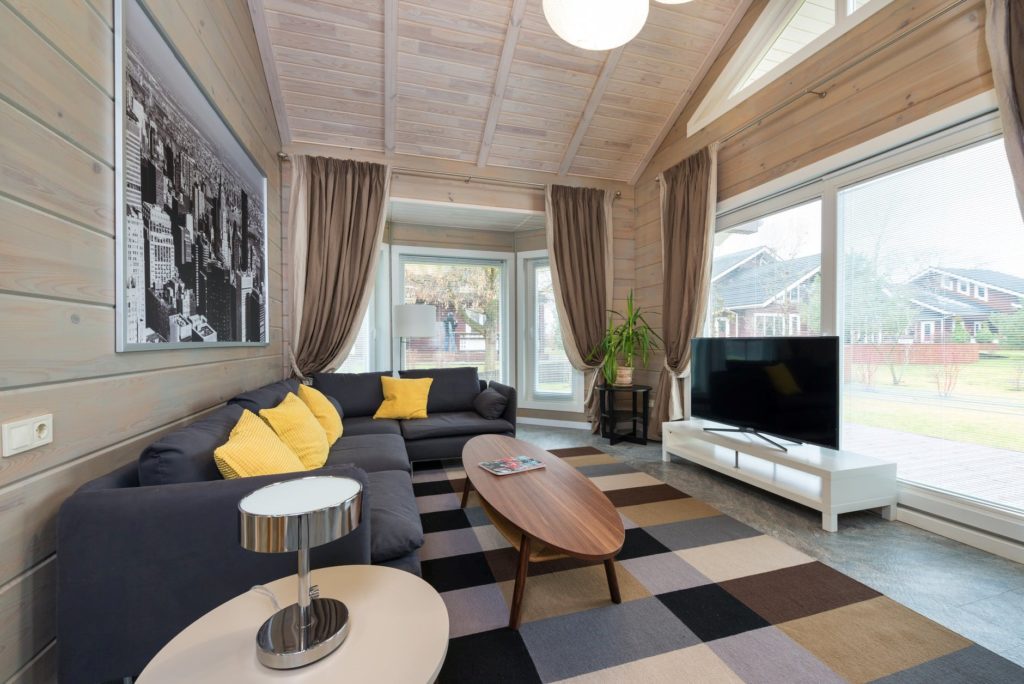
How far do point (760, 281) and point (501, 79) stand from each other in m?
2.81

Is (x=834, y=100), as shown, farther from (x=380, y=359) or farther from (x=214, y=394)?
Result: (x=380, y=359)

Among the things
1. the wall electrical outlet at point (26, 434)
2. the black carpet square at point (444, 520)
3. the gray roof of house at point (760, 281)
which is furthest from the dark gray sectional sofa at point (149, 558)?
the gray roof of house at point (760, 281)

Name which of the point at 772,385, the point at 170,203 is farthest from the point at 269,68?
the point at 772,385

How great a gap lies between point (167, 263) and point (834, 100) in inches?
152

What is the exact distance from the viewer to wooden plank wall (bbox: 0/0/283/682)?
1010 millimetres

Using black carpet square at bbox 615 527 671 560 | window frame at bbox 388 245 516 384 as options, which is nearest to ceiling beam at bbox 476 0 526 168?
window frame at bbox 388 245 516 384

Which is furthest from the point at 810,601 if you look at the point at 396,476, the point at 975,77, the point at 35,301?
the point at 35,301

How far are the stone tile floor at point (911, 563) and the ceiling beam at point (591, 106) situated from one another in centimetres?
345

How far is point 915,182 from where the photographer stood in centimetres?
243

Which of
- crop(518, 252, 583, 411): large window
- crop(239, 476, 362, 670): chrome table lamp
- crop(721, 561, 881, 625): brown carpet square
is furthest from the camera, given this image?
crop(518, 252, 583, 411): large window

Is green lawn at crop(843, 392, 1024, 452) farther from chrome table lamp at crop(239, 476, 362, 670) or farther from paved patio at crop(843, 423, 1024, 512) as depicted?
chrome table lamp at crop(239, 476, 362, 670)

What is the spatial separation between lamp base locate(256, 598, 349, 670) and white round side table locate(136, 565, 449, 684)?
0.02 meters

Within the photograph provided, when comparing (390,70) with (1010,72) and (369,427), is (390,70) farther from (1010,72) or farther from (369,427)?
(1010,72)

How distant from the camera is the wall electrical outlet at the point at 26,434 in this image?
98 cm
